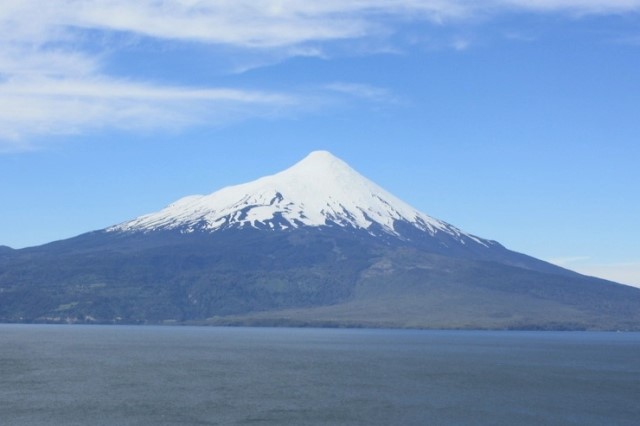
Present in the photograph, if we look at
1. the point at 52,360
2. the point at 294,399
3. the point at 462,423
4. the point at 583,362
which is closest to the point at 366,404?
the point at 294,399

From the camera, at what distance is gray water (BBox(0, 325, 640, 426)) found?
54938 mm

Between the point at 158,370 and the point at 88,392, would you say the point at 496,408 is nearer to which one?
the point at 88,392

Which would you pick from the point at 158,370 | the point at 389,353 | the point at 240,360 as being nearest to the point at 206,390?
the point at 158,370

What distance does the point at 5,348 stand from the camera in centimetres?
11425

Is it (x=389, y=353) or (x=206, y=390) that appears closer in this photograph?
(x=206, y=390)

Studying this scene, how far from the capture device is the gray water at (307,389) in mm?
54938

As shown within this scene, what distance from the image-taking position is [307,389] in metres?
70.1

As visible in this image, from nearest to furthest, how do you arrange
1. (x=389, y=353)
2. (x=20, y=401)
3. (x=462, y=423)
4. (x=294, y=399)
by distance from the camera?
(x=462, y=423), (x=20, y=401), (x=294, y=399), (x=389, y=353)

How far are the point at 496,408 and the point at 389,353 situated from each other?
59883mm

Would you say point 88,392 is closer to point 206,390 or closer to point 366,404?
point 206,390

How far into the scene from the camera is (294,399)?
63.2m

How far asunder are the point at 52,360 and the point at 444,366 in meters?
39.8

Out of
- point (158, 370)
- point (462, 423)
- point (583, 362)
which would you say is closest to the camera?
point (462, 423)

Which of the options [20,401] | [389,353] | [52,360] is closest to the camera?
[20,401]
